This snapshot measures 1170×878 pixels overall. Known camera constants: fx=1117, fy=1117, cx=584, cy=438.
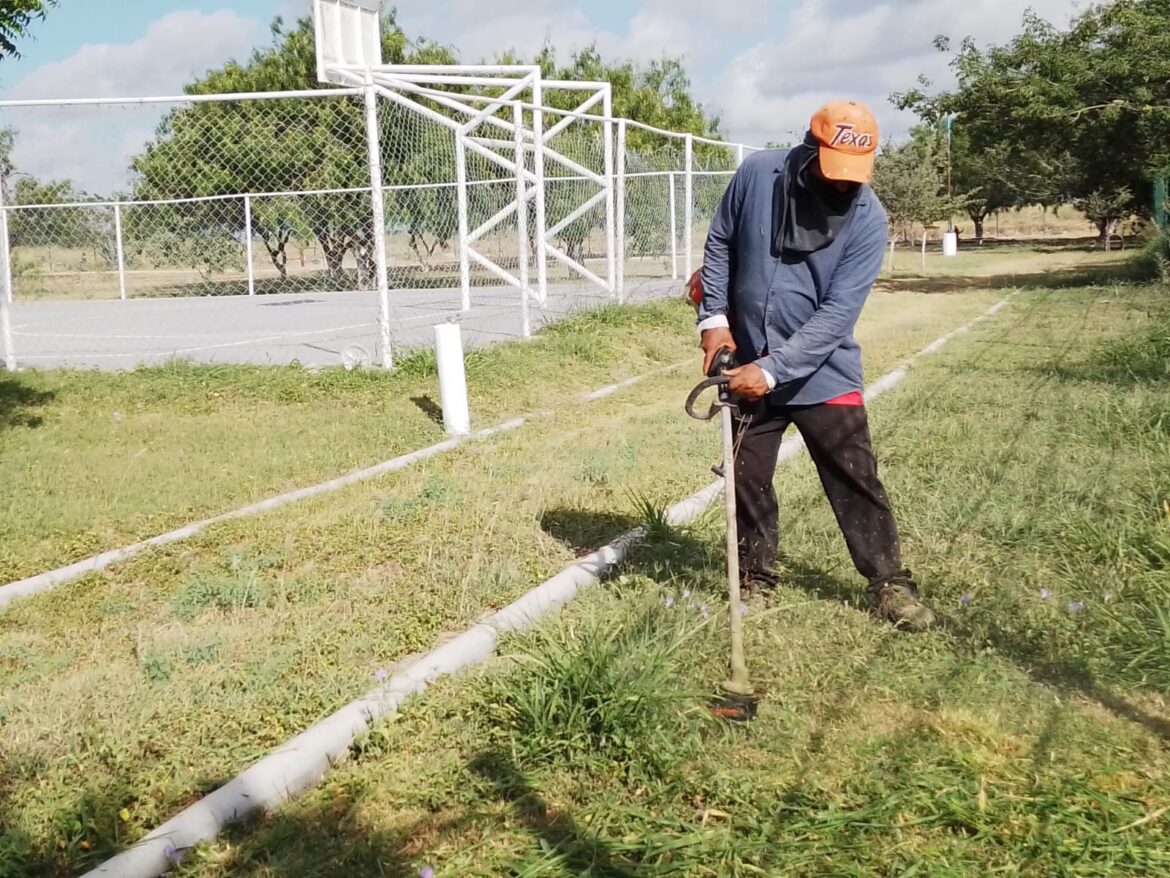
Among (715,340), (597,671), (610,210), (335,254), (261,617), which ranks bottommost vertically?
(261,617)

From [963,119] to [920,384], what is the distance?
15.9 meters

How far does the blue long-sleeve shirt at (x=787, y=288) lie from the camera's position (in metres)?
4.16

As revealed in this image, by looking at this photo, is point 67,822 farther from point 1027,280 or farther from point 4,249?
point 1027,280

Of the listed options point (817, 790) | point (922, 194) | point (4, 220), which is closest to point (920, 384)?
point (817, 790)

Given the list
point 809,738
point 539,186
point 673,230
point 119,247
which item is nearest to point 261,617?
point 809,738

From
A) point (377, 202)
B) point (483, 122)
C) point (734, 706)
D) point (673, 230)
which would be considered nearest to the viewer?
point (734, 706)

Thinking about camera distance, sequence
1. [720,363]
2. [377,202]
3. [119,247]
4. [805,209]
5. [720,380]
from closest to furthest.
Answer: [720,380] < [720,363] < [805,209] < [377,202] < [119,247]

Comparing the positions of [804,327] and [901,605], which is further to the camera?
[901,605]

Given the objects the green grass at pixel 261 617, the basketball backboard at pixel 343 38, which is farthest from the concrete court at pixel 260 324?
the green grass at pixel 261 617

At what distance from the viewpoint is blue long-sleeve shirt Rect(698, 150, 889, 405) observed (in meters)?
4.16

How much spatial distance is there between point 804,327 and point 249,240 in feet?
54.3

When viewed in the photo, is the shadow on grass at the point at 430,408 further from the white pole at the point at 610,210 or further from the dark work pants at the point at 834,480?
the white pole at the point at 610,210

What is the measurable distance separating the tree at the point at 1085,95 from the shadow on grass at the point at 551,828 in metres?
21.0

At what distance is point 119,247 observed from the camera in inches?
607
